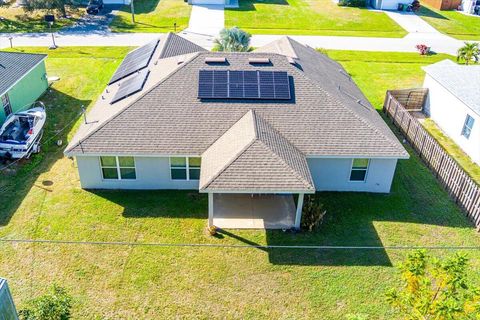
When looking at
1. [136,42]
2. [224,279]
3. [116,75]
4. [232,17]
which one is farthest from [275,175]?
[232,17]

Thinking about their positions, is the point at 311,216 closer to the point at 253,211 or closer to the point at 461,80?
the point at 253,211

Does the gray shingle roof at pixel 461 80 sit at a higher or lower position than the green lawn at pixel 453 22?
higher

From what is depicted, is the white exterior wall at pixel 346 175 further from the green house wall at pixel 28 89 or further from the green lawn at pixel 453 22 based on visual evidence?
the green lawn at pixel 453 22

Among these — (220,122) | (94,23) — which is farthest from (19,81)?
(94,23)

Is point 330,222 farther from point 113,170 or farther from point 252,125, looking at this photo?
point 113,170

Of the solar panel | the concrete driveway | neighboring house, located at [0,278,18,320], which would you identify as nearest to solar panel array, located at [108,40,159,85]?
the solar panel

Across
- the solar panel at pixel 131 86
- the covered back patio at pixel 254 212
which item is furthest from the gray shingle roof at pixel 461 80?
the solar panel at pixel 131 86

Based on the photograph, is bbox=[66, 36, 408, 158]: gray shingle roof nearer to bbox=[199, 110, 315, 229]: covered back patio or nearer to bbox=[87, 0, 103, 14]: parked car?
bbox=[199, 110, 315, 229]: covered back patio

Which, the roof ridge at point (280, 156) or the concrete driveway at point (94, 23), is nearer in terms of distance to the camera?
the roof ridge at point (280, 156)
